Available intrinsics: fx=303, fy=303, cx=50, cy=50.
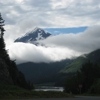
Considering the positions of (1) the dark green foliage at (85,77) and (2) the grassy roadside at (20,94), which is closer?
(2) the grassy roadside at (20,94)

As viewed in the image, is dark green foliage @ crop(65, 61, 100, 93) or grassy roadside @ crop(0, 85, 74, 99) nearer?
grassy roadside @ crop(0, 85, 74, 99)

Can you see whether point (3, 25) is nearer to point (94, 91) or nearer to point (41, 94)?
point (94, 91)

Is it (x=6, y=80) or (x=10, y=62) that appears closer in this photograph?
(x=6, y=80)

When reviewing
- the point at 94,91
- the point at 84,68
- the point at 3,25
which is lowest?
the point at 94,91

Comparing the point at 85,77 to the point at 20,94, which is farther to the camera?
the point at 85,77

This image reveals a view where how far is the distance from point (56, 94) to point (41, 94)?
120 inches

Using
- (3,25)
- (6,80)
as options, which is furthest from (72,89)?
(6,80)

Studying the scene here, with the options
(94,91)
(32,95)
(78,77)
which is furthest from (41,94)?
(78,77)

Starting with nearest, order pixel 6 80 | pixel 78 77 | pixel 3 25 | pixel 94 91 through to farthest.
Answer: pixel 6 80
pixel 94 91
pixel 3 25
pixel 78 77

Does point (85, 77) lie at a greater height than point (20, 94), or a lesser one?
greater

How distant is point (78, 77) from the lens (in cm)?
11075

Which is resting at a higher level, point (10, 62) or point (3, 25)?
point (3, 25)

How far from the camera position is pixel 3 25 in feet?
303

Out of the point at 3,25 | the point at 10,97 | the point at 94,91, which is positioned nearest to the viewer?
the point at 10,97
